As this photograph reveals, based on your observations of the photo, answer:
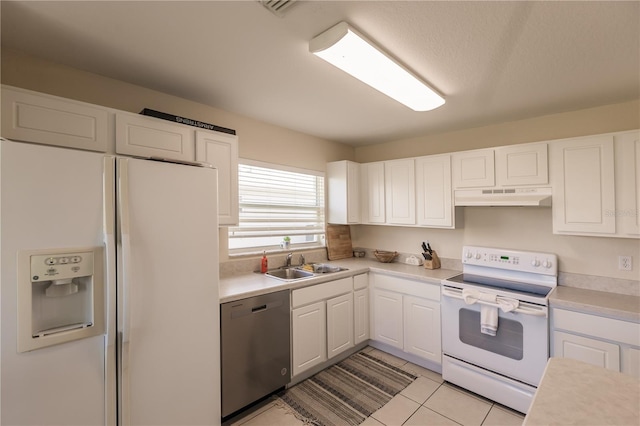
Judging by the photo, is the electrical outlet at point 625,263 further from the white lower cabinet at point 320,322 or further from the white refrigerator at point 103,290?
the white refrigerator at point 103,290

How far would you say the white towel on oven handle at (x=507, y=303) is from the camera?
2227mm

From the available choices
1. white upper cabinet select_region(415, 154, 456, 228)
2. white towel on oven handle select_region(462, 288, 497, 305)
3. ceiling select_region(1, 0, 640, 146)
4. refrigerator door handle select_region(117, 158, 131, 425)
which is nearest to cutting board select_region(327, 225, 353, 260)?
white upper cabinet select_region(415, 154, 456, 228)

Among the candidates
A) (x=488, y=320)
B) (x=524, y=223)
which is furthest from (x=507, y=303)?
(x=524, y=223)

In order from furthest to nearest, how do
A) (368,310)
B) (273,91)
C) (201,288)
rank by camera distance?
1. (368,310)
2. (273,91)
3. (201,288)

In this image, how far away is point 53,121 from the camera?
1.59 meters

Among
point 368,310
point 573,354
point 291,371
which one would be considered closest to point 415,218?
point 368,310

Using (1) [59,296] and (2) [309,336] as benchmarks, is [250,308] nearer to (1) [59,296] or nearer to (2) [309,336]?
(2) [309,336]

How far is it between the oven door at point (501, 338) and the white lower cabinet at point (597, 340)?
0.09 meters

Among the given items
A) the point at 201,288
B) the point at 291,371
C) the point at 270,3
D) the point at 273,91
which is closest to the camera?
the point at 270,3

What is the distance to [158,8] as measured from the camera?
1.34 m

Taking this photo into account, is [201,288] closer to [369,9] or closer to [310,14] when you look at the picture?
[310,14]

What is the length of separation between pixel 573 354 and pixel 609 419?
1664 millimetres

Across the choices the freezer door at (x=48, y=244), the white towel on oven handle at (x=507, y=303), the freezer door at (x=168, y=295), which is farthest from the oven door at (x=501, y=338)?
the freezer door at (x=48, y=244)

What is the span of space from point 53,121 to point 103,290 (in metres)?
1.00
